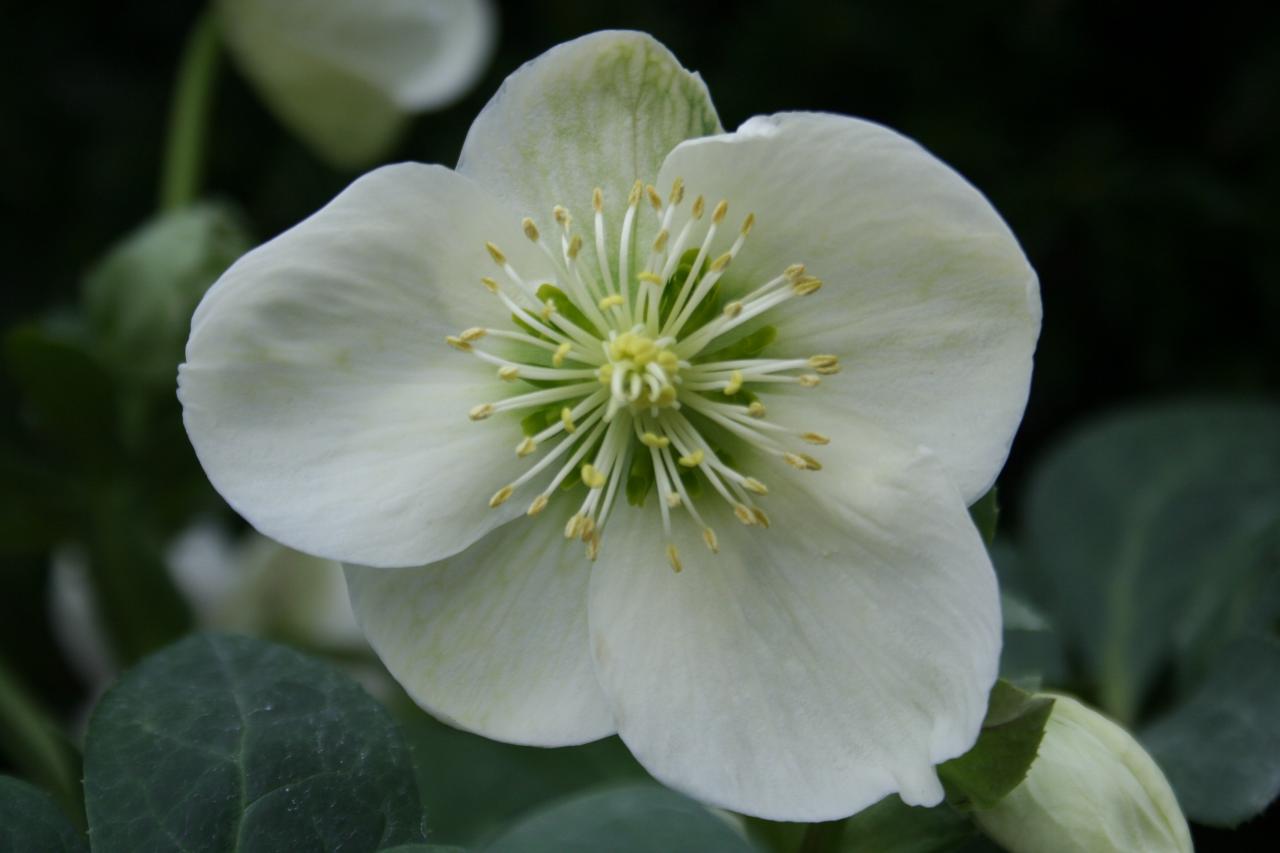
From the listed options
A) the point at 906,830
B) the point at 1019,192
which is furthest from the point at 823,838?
the point at 1019,192

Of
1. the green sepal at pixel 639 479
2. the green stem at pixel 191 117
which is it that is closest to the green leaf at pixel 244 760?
the green sepal at pixel 639 479

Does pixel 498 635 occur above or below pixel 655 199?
below

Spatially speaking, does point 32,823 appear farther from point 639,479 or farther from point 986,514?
point 986,514

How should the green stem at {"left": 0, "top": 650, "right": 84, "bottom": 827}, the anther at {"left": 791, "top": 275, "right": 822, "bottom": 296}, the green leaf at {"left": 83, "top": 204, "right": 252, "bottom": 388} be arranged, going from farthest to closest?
the green leaf at {"left": 83, "top": 204, "right": 252, "bottom": 388} → the green stem at {"left": 0, "top": 650, "right": 84, "bottom": 827} → the anther at {"left": 791, "top": 275, "right": 822, "bottom": 296}

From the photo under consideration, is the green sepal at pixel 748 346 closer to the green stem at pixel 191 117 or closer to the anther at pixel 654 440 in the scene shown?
the anther at pixel 654 440

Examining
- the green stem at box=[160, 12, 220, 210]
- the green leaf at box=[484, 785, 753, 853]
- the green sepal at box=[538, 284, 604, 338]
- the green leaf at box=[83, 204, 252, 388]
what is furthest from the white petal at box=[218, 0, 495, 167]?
the green leaf at box=[484, 785, 753, 853]

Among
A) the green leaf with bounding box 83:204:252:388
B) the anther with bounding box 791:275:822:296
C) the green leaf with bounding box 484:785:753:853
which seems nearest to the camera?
the green leaf with bounding box 484:785:753:853

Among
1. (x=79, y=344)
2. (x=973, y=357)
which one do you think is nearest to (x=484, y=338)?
(x=973, y=357)

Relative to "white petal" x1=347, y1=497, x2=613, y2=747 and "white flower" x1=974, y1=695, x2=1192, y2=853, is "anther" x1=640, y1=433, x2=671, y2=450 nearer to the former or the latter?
"white petal" x1=347, y1=497, x2=613, y2=747
